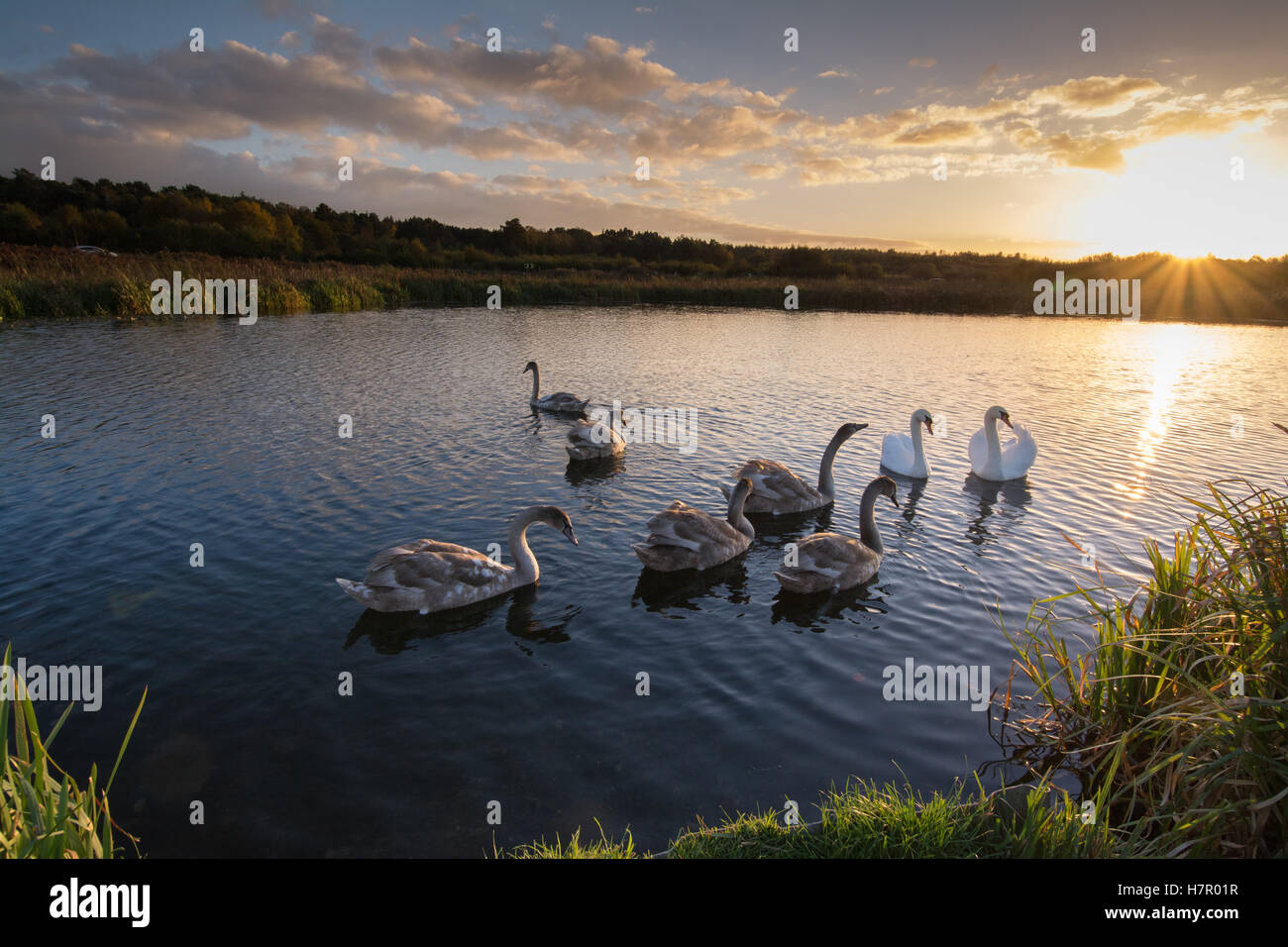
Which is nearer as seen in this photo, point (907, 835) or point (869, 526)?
point (907, 835)

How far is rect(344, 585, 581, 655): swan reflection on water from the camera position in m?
7.63

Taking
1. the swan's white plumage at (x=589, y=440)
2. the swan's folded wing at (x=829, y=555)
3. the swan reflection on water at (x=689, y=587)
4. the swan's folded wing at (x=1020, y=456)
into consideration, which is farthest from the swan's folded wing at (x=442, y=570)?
the swan's folded wing at (x=1020, y=456)

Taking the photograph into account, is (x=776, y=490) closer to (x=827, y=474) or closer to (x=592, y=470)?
(x=827, y=474)

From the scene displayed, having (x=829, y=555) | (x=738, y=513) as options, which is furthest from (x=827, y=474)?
(x=829, y=555)

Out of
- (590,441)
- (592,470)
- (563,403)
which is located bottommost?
(592,470)

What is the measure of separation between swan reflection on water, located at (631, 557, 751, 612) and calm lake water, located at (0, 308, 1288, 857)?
4cm

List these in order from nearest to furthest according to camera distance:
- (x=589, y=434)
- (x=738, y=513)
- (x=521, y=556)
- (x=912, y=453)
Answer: (x=521, y=556), (x=738, y=513), (x=912, y=453), (x=589, y=434)

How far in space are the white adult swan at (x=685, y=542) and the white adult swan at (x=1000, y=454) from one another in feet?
23.3

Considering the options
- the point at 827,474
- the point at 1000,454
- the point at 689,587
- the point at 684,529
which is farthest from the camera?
the point at 1000,454

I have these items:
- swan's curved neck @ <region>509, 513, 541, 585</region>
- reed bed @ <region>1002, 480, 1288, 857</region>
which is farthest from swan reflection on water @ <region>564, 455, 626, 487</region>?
reed bed @ <region>1002, 480, 1288, 857</region>

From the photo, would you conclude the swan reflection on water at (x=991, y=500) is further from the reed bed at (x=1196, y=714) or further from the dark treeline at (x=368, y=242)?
the dark treeline at (x=368, y=242)

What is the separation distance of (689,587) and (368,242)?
3387 inches

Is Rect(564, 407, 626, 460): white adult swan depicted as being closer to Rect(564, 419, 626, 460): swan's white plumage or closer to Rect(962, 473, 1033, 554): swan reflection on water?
Rect(564, 419, 626, 460): swan's white plumage

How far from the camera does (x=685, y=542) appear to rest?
9.17m
